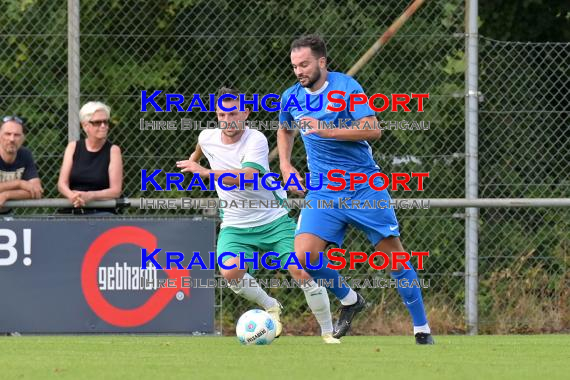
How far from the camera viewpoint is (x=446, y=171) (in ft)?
42.2

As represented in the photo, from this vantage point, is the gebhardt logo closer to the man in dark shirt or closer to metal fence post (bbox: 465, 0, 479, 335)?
the man in dark shirt

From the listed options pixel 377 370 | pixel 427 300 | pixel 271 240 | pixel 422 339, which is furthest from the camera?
pixel 427 300

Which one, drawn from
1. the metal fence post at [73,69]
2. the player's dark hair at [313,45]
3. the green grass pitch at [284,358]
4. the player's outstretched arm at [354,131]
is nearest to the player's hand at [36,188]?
the metal fence post at [73,69]

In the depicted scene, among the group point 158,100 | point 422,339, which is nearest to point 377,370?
point 422,339

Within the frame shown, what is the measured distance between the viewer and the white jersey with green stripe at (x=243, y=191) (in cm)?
1084

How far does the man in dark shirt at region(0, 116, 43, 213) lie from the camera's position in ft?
39.0

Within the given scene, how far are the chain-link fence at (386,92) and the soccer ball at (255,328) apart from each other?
2475 millimetres

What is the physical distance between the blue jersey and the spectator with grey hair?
2414 mm

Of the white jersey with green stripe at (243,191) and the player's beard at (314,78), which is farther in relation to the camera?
the white jersey with green stripe at (243,191)

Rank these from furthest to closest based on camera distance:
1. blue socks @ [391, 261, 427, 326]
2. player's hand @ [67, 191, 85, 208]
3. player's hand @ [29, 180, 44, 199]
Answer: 1. player's hand @ [29, 180, 44, 199]
2. player's hand @ [67, 191, 85, 208]
3. blue socks @ [391, 261, 427, 326]

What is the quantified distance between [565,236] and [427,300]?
1.44 metres

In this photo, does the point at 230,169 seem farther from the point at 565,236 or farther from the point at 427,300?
the point at 565,236

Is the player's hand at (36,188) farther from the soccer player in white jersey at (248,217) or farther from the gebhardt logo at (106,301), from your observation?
the soccer player in white jersey at (248,217)

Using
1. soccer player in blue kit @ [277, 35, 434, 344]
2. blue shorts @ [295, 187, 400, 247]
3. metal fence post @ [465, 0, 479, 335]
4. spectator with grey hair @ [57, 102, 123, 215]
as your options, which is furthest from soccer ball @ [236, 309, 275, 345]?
metal fence post @ [465, 0, 479, 335]
